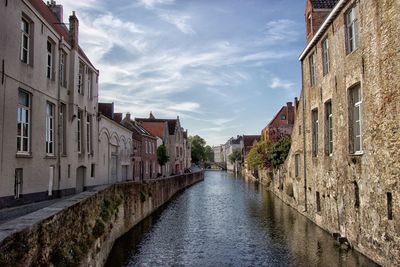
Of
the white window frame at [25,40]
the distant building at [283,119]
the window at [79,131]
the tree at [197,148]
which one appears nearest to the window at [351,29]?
the white window frame at [25,40]

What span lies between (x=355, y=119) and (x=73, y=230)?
9219 millimetres

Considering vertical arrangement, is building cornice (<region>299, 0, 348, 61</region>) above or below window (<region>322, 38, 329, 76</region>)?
above

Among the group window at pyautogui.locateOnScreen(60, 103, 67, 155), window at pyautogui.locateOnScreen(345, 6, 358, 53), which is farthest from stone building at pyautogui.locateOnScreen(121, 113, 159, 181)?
window at pyautogui.locateOnScreen(345, 6, 358, 53)

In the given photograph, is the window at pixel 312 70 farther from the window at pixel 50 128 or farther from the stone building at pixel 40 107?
the window at pixel 50 128

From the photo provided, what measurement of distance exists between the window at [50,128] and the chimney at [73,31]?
12.4 feet

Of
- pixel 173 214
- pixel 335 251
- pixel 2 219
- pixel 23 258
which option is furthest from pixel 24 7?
pixel 173 214

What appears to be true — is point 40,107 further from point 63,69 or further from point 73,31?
point 73,31

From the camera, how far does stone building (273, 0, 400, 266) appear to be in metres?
9.51

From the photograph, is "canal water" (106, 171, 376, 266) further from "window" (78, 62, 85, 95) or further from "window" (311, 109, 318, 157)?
"window" (78, 62, 85, 95)

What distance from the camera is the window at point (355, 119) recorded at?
41.2ft

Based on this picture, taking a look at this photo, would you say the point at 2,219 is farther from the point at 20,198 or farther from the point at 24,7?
the point at 24,7

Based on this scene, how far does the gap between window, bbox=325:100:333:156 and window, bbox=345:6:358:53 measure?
3362 mm

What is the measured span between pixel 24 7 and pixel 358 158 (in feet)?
36.1

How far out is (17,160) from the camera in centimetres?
1176
